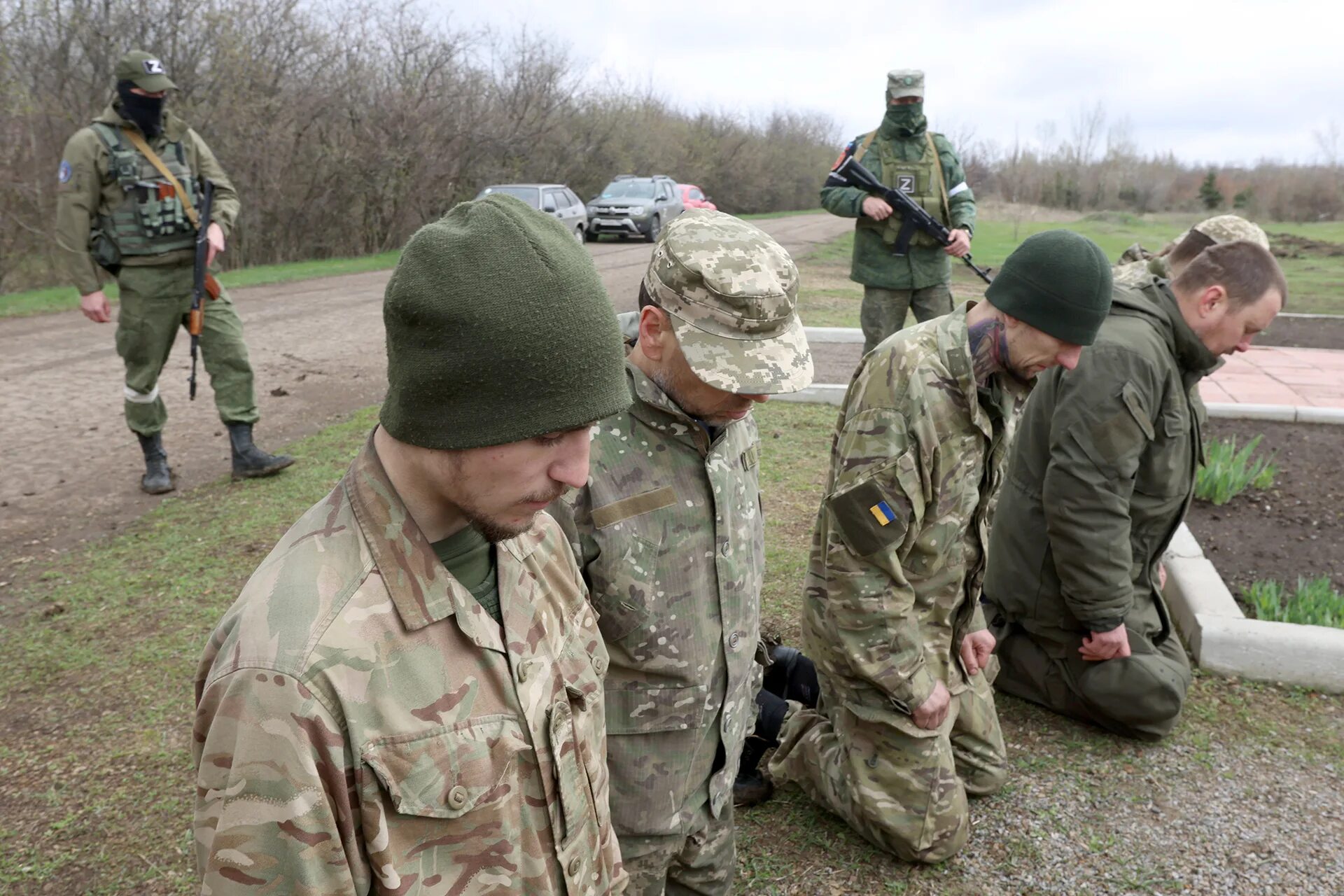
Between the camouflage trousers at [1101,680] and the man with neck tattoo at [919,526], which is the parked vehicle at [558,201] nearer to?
the camouflage trousers at [1101,680]

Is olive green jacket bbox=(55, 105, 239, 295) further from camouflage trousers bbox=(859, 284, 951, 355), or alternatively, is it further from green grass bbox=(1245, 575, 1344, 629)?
green grass bbox=(1245, 575, 1344, 629)

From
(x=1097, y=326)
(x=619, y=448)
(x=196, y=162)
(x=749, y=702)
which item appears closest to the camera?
(x=619, y=448)

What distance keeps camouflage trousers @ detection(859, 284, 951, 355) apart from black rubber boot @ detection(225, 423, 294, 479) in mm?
4133

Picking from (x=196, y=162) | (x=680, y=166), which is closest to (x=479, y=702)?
(x=196, y=162)

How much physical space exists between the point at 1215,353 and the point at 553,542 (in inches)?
118

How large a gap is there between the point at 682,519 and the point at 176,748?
7.12 feet

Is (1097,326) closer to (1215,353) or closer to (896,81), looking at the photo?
(1215,353)

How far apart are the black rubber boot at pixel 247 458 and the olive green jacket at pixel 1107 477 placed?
4.23 m

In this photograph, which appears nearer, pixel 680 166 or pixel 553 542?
pixel 553 542

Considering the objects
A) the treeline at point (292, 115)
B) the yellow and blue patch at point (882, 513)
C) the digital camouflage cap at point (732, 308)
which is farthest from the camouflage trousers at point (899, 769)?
the treeline at point (292, 115)

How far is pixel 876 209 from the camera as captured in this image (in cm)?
656

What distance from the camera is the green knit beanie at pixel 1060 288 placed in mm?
2699

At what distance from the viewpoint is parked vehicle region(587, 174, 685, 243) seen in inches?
885

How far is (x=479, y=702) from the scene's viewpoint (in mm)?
1294
